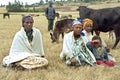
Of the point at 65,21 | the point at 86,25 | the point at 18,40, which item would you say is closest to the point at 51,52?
the point at 86,25

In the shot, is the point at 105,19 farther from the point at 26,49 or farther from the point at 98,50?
the point at 26,49

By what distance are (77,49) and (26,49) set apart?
49.0 inches

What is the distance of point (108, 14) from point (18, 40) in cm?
489

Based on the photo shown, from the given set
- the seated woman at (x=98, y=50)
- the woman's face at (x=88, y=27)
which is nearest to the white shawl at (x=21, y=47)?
the seated woman at (x=98, y=50)

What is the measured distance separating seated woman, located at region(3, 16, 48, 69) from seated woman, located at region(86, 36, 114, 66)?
1.25 m

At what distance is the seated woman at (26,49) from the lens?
7137 mm

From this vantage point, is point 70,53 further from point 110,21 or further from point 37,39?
point 110,21

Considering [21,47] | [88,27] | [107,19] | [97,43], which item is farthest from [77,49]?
[107,19]

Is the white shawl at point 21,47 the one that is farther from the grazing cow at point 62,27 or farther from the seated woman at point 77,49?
the grazing cow at point 62,27

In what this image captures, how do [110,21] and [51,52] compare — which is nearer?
[51,52]

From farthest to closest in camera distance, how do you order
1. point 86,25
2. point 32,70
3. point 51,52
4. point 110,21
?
1. point 110,21
2. point 51,52
3. point 86,25
4. point 32,70

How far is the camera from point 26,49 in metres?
7.47

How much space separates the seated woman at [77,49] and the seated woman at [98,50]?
0.19 m

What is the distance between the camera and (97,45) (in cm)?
780
